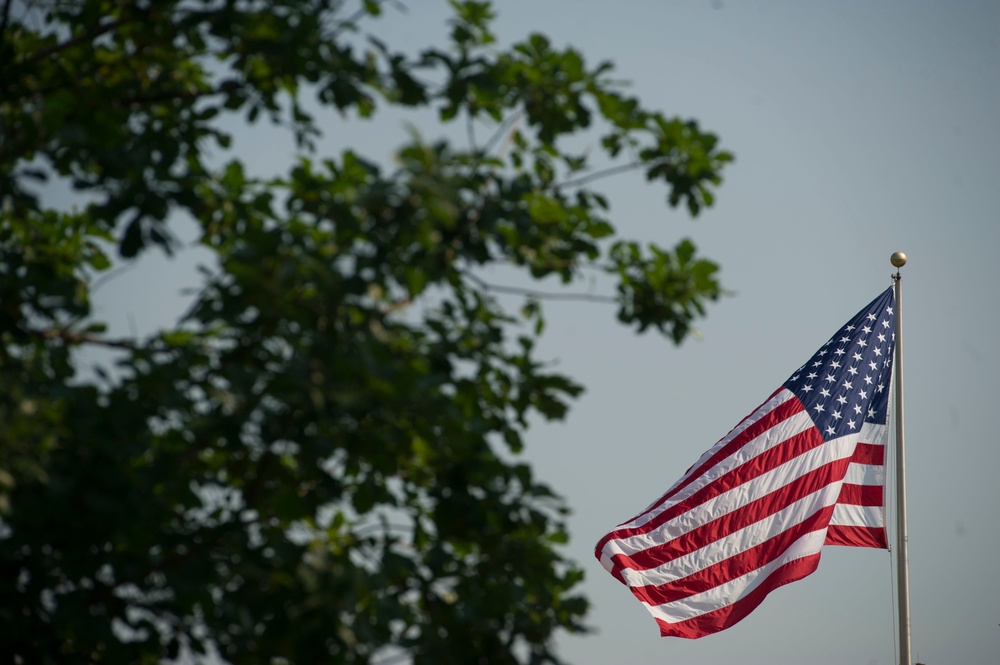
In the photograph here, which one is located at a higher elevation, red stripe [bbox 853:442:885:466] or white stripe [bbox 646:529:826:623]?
red stripe [bbox 853:442:885:466]

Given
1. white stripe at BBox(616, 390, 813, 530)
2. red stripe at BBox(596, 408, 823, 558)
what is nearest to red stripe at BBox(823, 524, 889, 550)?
red stripe at BBox(596, 408, 823, 558)

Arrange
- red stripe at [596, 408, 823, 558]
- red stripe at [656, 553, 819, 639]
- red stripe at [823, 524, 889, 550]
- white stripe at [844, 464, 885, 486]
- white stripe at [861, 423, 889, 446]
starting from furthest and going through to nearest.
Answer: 1. white stripe at [861, 423, 889, 446]
2. white stripe at [844, 464, 885, 486]
3. red stripe at [823, 524, 889, 550]
4. red stripe at [596, 408, 823, 558]
5. red stripe at [656, 553, 819, 639]

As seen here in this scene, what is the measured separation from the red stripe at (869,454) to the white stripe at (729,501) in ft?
1.29

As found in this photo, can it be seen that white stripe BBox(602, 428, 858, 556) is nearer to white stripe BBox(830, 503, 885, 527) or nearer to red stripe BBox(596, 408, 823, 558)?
red stripe BBox(596, 408, 823, 558)

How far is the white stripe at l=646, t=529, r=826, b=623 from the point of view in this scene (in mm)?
11609

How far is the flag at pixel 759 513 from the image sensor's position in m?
11.7

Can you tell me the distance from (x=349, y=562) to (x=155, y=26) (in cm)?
324

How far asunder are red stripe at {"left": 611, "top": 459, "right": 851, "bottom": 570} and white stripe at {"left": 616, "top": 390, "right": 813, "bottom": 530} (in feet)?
1.12

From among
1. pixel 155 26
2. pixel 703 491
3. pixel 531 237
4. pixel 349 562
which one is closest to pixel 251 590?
pixel 349 562

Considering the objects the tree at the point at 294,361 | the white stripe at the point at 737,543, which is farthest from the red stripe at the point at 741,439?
the tree at the point at 294,361

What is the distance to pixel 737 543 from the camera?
11805mm

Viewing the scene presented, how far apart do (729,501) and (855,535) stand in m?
1.43

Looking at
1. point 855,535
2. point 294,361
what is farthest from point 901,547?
point 294,361

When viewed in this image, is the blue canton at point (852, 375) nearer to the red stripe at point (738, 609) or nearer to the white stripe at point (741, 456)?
the white stripe at point (741, 456)
